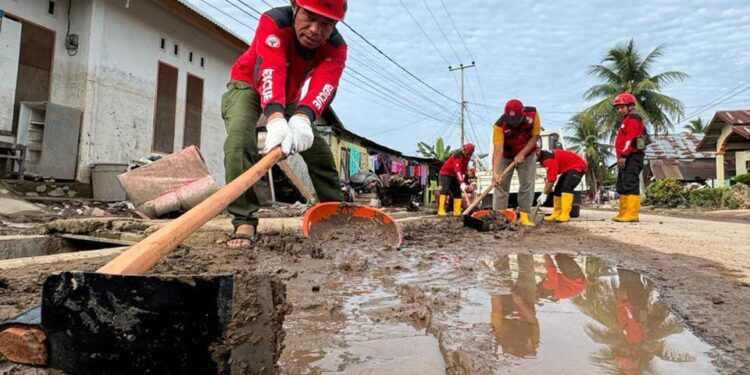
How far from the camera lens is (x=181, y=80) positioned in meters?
9.05

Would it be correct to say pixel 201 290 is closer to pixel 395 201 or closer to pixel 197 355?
pixel 197 355

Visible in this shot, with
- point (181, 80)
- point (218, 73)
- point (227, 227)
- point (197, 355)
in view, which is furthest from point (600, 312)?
point (218, 73)

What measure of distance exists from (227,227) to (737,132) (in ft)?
69.7

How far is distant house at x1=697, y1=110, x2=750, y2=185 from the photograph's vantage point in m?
17.9

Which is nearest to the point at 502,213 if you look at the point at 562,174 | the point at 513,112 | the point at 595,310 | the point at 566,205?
the point at 513,112

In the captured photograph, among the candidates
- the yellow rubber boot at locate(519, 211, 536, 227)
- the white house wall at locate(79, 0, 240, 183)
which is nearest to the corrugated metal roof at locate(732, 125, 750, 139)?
the yellow rubber boot at locate(519, 211, 536, 227)

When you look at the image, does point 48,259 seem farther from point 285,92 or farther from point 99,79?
point 99,79

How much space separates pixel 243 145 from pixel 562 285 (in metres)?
1.94

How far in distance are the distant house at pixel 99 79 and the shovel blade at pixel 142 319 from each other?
6822 mm

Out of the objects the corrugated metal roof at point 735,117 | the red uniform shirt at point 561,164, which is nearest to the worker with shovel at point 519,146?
the red uniform shirt at point 561,164

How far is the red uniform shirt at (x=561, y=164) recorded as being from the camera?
275 inches

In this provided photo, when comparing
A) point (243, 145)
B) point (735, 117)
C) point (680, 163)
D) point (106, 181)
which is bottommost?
point (106, 181)

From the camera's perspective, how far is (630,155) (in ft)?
19.8

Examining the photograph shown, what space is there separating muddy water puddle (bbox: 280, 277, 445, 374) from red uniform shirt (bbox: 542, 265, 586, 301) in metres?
0.66
